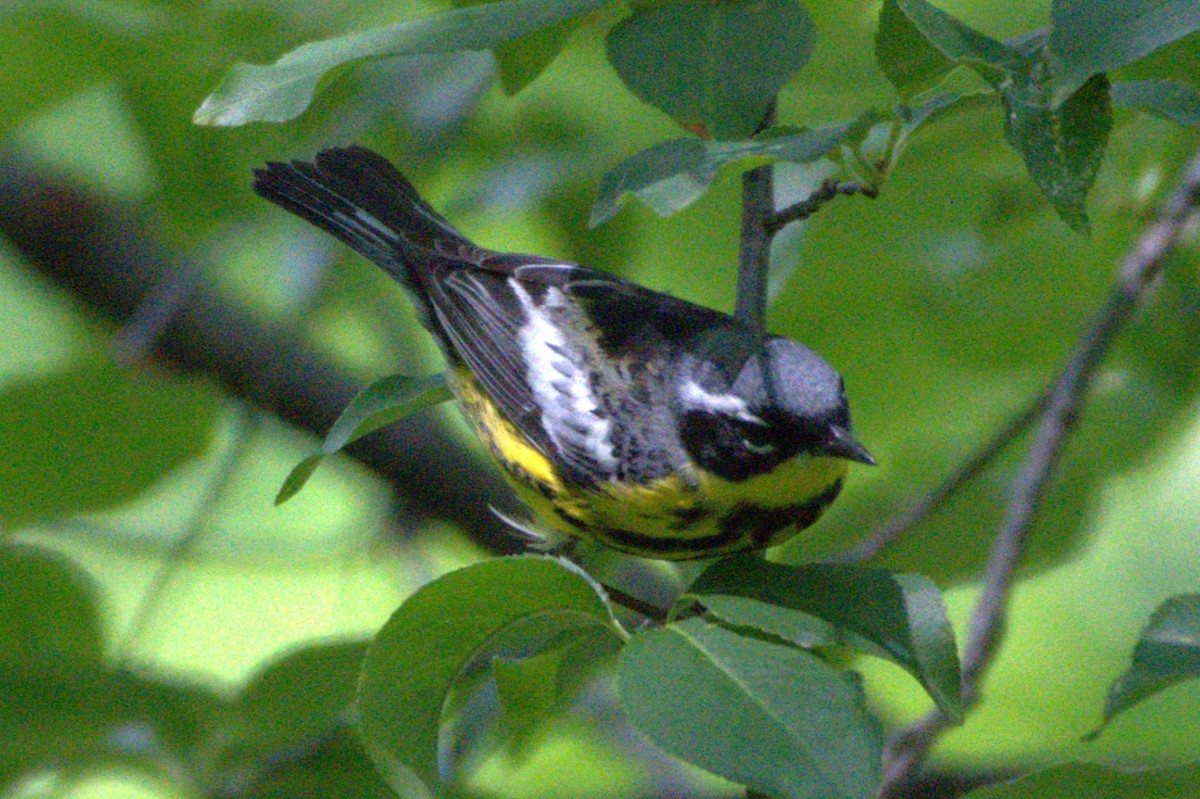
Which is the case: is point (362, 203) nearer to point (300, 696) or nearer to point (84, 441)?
point (84, 441)

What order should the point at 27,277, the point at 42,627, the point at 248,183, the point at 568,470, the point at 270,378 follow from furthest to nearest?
the point at 27,277 → the point at 270,378 → the point at 248,183 → the point at 568,470 → the point at 42,627

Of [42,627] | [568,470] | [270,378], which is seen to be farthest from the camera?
[270,378]

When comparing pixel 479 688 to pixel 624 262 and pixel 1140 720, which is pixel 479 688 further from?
pixel 1140 720

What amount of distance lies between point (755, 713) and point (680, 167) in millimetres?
448

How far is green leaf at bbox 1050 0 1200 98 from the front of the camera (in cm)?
106

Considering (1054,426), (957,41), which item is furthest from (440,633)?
(1054,426)

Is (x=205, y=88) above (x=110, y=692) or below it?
above

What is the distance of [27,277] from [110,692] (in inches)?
83.0

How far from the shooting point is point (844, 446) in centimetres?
184

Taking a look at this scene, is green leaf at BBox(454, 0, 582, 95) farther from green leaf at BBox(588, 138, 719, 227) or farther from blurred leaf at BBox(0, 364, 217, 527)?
blurred leaf at BBox(0, 364, 217, 527)

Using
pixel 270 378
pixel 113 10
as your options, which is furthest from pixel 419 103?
pixel 270 378

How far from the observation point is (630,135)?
7.95ft

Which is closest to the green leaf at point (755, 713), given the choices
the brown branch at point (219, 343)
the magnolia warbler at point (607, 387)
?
the magnolia warbler at point (607, 387)

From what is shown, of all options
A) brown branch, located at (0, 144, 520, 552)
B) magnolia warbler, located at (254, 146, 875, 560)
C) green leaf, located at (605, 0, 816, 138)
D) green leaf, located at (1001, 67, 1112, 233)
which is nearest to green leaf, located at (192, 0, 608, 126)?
green leaf, located at (605, 0, 816, 138)
